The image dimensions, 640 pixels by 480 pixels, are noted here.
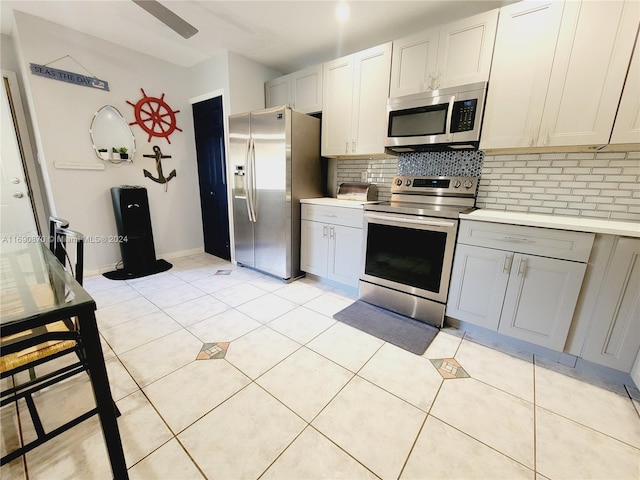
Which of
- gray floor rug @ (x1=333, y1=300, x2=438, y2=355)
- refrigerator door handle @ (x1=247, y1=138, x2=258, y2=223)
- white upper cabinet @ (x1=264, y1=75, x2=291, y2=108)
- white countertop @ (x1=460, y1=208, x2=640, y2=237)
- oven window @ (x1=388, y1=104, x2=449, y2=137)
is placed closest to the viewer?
white countertop @ (x1=460, y1=208, x2=640, y2=237)

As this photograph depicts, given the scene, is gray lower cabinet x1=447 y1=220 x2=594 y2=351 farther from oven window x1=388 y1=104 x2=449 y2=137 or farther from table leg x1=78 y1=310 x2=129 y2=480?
table leg x1=78 y1=310 x2=129 y2=480

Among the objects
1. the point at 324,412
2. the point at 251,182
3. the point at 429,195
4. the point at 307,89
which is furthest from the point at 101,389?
the point at 307,89

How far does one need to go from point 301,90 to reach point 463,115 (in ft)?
5.93

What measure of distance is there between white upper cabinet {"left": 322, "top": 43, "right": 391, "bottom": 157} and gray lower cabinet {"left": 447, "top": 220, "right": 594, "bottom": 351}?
1288 mm

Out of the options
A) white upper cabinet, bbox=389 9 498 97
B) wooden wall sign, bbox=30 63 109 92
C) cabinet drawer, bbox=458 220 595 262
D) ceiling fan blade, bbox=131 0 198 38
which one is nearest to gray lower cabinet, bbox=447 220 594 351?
cabinet drawer, bbox=458 220 595 262

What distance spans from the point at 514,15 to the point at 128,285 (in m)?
4.06

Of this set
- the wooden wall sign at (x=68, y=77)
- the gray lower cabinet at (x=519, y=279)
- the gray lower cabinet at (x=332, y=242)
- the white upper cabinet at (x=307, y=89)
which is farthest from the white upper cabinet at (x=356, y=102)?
the wooden wall sign at (x=68, y=77)

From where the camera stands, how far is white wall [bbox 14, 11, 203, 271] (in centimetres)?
260

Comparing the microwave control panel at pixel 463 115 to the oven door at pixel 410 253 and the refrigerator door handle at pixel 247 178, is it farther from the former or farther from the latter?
the refrigerator door handle at pixel 247 178

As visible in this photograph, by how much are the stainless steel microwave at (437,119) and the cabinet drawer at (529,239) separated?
0.72 m

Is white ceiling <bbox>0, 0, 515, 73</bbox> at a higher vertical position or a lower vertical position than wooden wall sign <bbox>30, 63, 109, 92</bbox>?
higher

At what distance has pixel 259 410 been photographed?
1.38 metres

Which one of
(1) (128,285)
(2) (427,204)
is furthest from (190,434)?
(2) (427,204)

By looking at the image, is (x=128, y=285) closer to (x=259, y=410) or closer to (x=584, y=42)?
(x=259, y=410)
